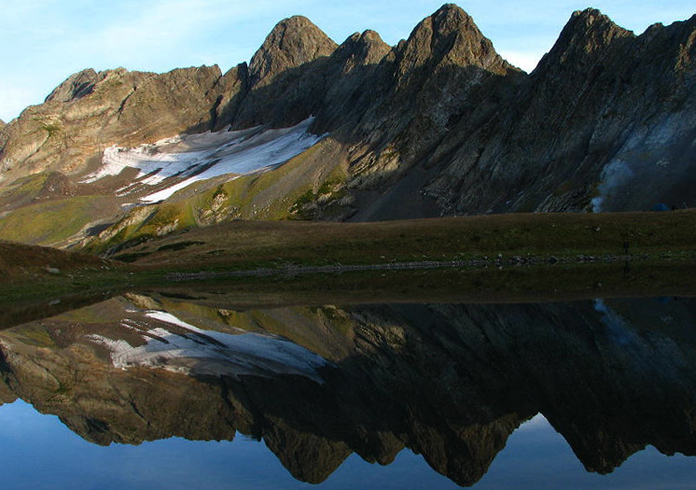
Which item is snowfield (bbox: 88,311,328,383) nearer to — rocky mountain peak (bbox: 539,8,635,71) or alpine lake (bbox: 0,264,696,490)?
alpine lake (bbox: 0,264,696,490)

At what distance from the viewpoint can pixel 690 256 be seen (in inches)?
2660

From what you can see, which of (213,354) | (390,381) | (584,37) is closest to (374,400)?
(390,381)

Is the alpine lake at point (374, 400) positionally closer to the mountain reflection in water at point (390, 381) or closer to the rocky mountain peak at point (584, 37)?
the mountain reflection in water at point (390, 381)

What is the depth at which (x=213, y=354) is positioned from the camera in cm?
3136

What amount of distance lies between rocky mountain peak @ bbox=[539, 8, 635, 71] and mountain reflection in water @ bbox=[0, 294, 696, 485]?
Answer: 5200 inches

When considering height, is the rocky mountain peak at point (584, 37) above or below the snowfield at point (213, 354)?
above

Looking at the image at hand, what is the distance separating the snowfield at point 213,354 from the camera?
89.1 feet

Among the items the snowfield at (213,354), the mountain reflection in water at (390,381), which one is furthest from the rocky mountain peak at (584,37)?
the snowfield at (213,354)

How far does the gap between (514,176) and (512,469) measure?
146 m

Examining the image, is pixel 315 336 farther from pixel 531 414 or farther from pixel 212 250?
pixel 212 250

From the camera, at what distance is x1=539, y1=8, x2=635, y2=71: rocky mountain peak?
154 m

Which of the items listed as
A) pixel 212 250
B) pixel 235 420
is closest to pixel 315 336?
pixel 235 420

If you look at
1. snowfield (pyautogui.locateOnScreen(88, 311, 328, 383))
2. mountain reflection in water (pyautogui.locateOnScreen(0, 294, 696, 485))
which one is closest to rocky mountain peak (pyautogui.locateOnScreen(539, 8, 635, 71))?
mountain reflection in water (pyautogui.locateOnScreen(0, 294, 696, 485))

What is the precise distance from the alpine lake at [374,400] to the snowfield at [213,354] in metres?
0.16
